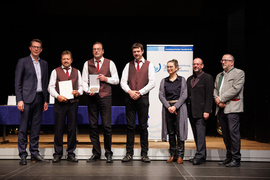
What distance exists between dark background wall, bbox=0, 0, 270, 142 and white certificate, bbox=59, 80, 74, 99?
356 centimetres

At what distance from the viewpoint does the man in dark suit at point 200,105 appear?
12.2 feet

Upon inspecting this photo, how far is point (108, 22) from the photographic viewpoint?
766 cm

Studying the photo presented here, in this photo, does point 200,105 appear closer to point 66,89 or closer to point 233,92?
point 233,92

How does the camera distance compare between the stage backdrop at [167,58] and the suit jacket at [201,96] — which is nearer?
the suit jacket at [201,96]

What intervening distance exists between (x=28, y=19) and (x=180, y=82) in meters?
5.25

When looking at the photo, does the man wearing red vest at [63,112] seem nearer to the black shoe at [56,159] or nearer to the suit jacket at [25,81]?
the black shoe at [56,159]

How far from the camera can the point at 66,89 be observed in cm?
366

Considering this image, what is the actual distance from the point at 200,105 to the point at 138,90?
0.92 meters

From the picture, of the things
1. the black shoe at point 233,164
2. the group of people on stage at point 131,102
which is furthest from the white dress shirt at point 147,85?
the black shoe at point 233,164

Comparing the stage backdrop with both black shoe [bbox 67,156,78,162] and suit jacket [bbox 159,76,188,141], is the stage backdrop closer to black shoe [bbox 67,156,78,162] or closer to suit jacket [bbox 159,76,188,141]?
suit jacket [bbox 159,76,188,141]

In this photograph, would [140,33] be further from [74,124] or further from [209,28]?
[74,124]

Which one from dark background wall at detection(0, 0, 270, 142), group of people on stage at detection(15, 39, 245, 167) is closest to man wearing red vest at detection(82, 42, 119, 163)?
group of people on stage at detection(15, 39, 245, 167)

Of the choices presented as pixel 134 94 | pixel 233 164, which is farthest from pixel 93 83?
pixel 233 164

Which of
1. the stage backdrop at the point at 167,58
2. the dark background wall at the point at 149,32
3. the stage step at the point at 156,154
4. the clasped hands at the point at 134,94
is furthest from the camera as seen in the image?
the dark background wall at the point at 149,32
